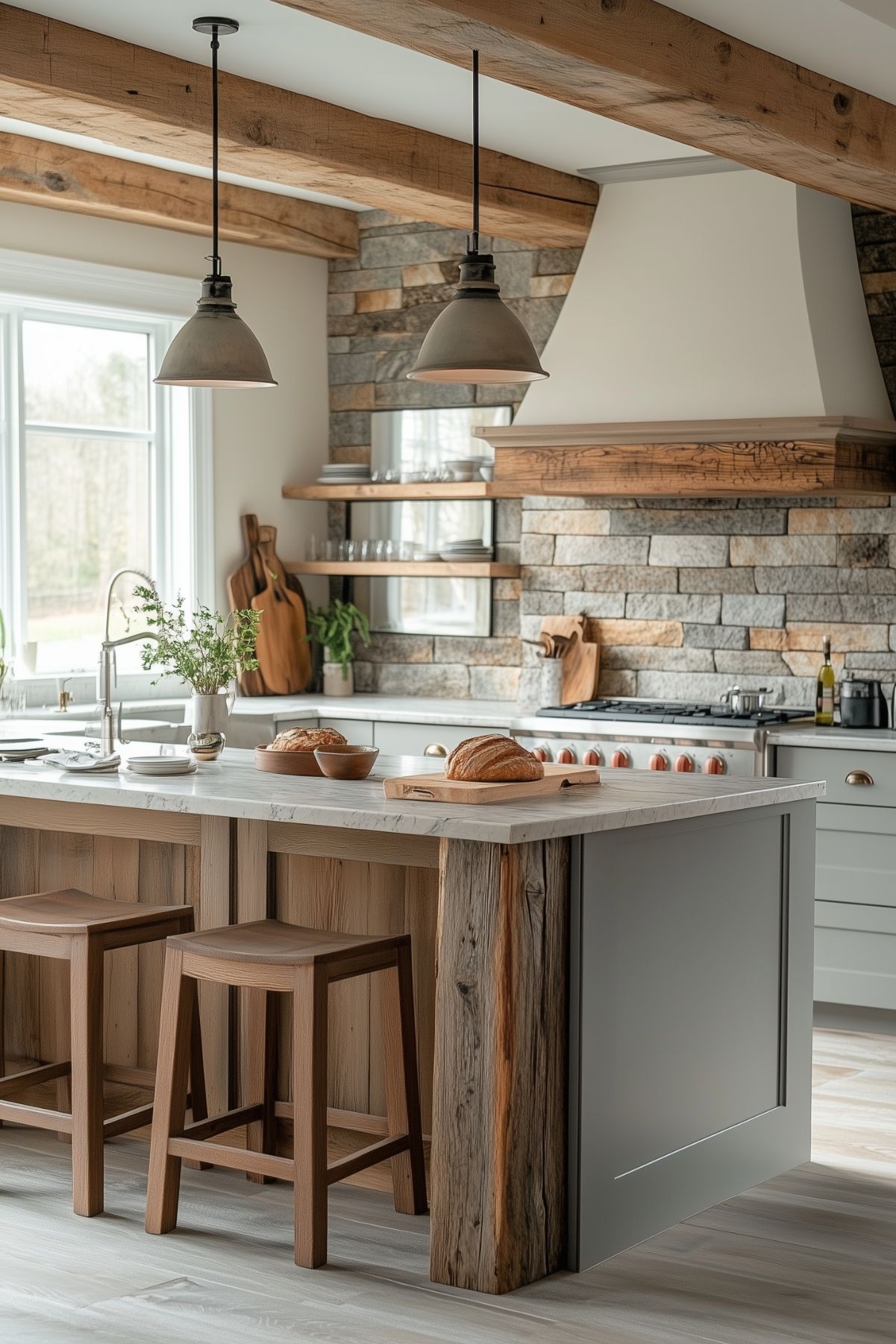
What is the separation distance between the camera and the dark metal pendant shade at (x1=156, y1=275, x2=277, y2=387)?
4.05m

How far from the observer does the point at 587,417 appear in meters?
6.08

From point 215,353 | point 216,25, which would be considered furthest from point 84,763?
point 216,25

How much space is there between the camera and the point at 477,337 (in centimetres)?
378

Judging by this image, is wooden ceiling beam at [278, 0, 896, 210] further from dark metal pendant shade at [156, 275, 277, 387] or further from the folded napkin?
the folded napkin

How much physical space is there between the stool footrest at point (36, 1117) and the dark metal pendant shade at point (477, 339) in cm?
181

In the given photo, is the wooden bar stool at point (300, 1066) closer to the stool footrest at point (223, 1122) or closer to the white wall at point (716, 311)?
the stool footrest at point (223, 1122)

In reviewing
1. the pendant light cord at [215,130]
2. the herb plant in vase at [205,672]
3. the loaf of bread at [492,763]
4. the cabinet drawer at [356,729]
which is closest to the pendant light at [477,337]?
the pendant light cord at [215,130]

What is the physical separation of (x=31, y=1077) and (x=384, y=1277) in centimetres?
Answer: 115

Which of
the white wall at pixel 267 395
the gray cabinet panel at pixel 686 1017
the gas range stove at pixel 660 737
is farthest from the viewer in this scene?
the white wall at pixel 267 395

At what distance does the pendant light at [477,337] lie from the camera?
3771 mm

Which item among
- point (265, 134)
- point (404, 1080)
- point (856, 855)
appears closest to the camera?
point (404, 1080)

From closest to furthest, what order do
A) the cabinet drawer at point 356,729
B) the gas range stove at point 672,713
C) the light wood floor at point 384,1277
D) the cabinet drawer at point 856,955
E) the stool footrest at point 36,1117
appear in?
the light wood floor at point 384,1277, the stool footrest at point 36,1117, the cabinet drawer at point 856,955, the gas range stove at point 672,713, the cabinet drawer at point 356,729

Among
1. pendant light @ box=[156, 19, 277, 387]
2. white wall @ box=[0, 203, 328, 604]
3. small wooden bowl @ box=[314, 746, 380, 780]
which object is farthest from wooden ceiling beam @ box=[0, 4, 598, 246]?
small wooden bowl @ box=[314, 746, 380, 780]

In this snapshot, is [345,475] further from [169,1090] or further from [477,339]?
[169,1090]
